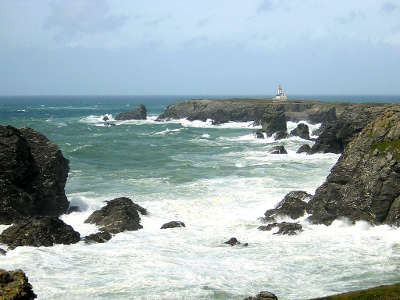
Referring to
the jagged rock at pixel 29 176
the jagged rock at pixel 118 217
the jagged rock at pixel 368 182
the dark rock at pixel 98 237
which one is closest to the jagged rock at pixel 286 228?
the jagged rock at pixel 368 182

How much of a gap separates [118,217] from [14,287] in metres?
17.5

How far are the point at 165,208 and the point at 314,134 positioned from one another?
61.9 m

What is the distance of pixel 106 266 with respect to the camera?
75.4 feet

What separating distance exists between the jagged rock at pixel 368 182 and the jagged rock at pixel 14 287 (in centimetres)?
2075

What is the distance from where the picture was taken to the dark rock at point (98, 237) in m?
26.9

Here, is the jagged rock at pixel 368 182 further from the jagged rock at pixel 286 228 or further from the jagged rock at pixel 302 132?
the jagged rock at pixel 302 132

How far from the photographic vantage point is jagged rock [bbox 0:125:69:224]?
1176 inches

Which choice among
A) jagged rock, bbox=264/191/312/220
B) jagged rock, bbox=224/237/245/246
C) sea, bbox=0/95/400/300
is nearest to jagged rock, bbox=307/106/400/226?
jagged rock, bbox=264/191/312/220

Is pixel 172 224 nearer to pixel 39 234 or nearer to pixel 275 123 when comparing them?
pixel 39 234

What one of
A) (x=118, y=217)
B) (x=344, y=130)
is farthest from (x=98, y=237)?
(x=344, y=130)

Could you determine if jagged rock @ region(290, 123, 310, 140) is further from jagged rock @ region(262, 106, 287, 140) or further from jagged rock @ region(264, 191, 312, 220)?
jagged rock @ region(264, 191, 312, 220)

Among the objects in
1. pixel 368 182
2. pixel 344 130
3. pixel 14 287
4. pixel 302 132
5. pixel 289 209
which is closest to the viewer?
pixel 14 287

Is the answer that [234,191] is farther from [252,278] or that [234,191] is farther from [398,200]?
[252,278]

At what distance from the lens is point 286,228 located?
28891mm
